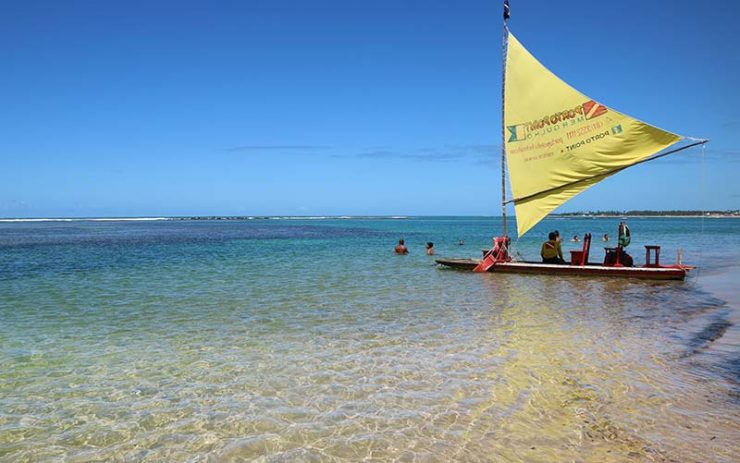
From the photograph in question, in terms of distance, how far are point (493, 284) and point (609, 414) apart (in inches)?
509

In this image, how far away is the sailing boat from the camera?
58.7 ft

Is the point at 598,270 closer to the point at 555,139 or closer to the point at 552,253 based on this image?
the point at 552,253

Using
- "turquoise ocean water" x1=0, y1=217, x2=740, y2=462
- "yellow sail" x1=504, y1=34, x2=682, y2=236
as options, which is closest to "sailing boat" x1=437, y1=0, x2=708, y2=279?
"yellow sail" x1=504, y1=34, x2=682, y2=236

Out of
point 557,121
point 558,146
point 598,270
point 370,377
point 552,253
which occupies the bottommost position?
point 370,377

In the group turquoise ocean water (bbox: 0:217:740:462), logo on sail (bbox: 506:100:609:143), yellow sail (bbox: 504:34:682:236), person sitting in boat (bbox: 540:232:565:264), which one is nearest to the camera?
turquoise ocean water (bbox: 0:217:740:462)

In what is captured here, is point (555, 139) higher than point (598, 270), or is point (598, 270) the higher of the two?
point (555, 139)

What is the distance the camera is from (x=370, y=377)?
26.7 feet

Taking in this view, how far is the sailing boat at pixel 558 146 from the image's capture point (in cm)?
1789

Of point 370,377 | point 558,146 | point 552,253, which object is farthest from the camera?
point 552,253

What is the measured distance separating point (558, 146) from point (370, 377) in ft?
47.8

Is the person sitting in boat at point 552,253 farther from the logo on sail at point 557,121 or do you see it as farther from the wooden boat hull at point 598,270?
the logo on sail at point 557,121

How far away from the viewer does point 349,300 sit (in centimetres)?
1588

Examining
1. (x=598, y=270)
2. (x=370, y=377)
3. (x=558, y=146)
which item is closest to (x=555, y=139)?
(x=558, y=146)

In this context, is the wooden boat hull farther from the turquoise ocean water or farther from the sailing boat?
the turquoise ocean water
